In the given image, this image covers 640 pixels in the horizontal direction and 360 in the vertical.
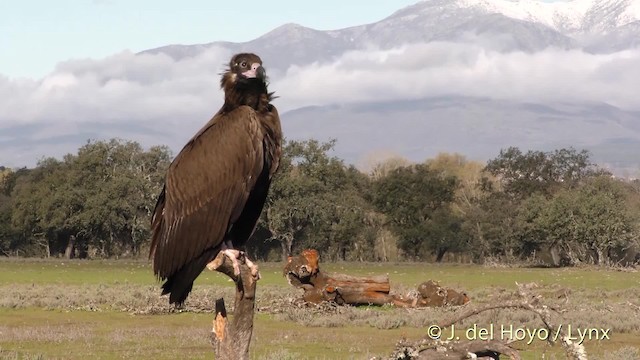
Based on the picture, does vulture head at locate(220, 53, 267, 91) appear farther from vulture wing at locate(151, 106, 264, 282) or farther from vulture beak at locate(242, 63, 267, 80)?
vulture wing at locate(151, 106, 264, 282)

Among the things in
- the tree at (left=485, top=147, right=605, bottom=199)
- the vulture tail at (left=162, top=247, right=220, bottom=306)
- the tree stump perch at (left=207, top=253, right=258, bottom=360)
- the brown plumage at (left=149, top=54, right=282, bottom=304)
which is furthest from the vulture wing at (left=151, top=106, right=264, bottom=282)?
the tree at (left=485, top=147, right=605, bottom=199)

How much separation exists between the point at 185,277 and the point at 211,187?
3.31 ft

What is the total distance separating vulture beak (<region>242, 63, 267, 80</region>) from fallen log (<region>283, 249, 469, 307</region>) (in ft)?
58.8

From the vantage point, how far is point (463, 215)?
272 feet

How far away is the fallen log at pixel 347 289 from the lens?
28.2 meters

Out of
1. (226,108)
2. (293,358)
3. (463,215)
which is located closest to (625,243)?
(463,215)

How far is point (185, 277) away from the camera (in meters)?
9.51

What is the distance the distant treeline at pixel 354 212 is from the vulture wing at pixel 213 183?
60512mm

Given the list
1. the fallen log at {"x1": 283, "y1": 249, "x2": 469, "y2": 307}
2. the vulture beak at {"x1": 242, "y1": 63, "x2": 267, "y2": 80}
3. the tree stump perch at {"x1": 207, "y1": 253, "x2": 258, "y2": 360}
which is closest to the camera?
the tree stump perch at {"x1": 207, "y1": 253, "x2": 258, "y2": 360}

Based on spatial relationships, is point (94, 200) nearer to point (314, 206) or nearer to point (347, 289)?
point (314, 206)

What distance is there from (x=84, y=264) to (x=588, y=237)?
1395 inches

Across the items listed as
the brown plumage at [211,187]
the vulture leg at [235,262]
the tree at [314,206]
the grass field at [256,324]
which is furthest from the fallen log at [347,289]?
the tree at [314,206]

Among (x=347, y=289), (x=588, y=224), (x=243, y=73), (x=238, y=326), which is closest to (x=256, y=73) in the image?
(x=243, y=73)

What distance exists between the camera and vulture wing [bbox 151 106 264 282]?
9789 mm
